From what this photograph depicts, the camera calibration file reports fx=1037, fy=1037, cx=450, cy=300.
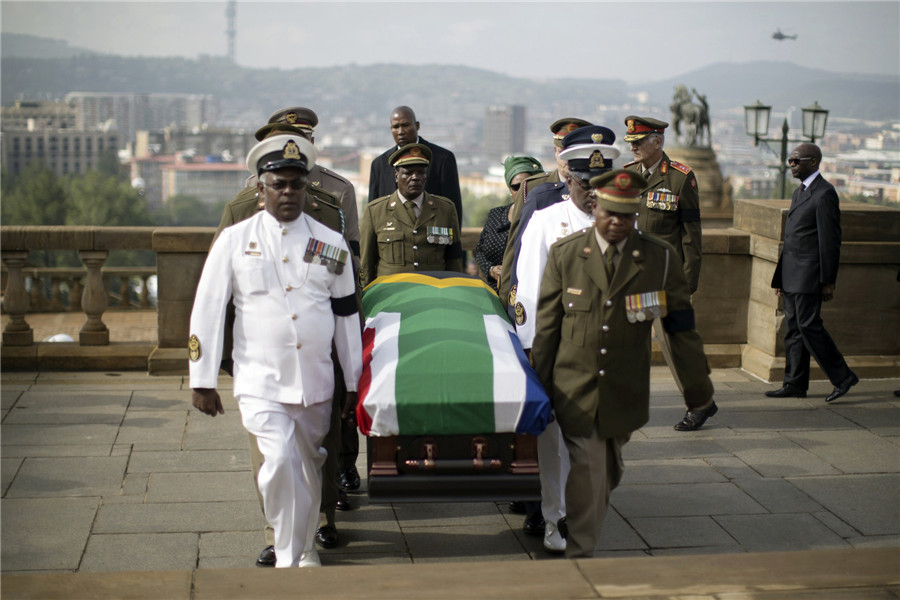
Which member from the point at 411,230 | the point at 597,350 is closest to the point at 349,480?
the point at 411,230

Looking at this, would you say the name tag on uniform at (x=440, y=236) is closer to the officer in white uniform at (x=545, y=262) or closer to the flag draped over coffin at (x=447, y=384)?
the officer in white uniform at (x=545, y=262)

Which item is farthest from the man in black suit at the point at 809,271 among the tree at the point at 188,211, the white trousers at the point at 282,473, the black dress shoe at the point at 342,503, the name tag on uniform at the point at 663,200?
the tree at the point at 188,211

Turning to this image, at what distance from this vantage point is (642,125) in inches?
279

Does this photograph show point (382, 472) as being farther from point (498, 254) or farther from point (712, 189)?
point (712, 189)

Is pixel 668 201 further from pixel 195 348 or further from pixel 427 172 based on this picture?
pixel 195 348

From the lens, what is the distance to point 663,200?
7191mm

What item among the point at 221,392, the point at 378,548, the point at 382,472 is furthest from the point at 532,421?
the point at 221,392

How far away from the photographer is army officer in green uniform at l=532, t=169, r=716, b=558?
464 cm

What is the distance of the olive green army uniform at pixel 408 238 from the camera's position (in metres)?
6.56

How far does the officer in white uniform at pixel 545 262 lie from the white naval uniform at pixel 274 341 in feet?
3.56

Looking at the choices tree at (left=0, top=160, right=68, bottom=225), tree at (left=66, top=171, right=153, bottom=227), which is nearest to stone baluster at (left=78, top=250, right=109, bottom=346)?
tree at (left=0, top=160, right=68, bottom=225)

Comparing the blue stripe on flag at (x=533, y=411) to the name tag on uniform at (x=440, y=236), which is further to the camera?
the name tag on uniform at (x=440, y=236)

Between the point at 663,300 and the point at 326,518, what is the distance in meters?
1.99

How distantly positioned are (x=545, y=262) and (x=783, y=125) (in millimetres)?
14282
